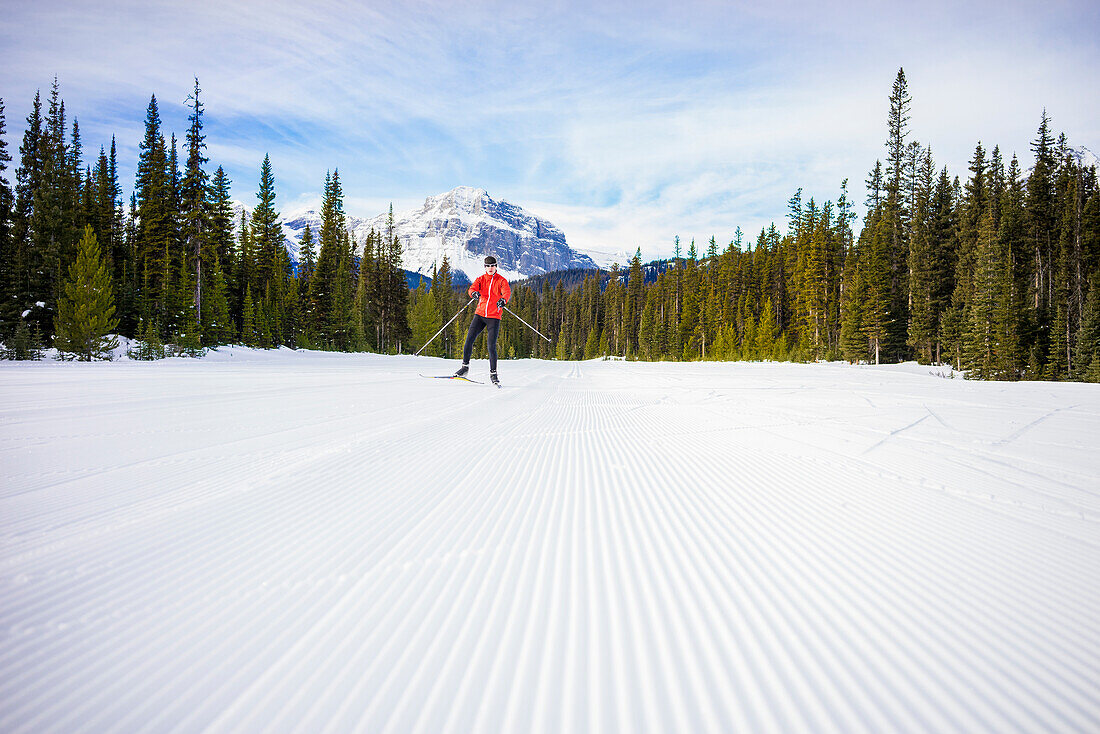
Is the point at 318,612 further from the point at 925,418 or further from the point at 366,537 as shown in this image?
the point at 925,418

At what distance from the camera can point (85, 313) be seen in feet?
51.0

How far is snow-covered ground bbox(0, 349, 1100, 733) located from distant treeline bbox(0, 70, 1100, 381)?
18.9 meters

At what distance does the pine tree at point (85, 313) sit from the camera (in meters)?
15.4

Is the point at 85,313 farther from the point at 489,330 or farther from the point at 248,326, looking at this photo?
the point at 248,326

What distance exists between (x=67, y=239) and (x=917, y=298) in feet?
168

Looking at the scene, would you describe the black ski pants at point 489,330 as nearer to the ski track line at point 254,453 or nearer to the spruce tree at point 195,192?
the ski track line at point 254,453

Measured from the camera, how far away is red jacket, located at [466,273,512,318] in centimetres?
900

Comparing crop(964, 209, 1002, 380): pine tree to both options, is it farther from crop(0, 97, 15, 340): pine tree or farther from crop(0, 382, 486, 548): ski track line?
crop(0, 97, 15, 340): pine tree

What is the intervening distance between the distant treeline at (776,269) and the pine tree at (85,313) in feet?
4.07

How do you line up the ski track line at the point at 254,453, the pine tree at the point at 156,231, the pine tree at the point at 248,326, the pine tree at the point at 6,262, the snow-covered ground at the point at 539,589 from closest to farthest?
the snow-covered ground at the point at 539,589, the ski track line at the point at 254,453, the pine tree at the point at 6,262, the pine tree at the point at 156,231, the pine tree at the point at 248,326

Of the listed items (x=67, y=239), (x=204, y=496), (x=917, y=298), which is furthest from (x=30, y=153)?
(x=917, y=298)

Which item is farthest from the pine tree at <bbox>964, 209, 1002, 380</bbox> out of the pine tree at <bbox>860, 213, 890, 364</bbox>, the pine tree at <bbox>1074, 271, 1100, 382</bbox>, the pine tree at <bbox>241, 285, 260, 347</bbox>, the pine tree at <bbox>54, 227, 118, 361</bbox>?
the pine tree at <bbox>241, 285, 260, 347</bbox>

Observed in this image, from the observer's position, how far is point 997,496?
2.44 metres

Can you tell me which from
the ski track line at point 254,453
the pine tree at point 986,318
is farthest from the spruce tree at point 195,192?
the pine tree at point 986,318
